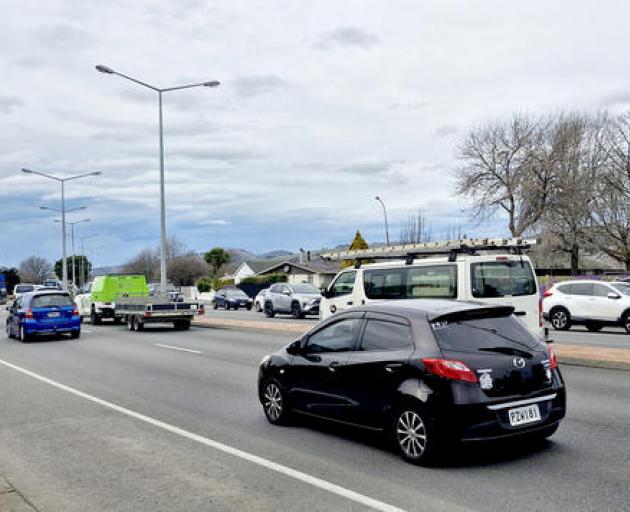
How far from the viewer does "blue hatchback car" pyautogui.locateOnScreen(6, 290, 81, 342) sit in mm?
22094

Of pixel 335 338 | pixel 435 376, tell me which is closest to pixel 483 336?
pixel 435 376

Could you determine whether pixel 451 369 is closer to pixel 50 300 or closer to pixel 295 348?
pixel 295 348

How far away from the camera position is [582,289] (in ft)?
76.6

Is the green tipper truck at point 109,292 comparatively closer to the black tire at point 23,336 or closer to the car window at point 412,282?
the black tire at point 23,336

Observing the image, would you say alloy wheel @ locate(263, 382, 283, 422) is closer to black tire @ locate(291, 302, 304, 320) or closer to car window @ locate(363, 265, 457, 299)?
car window @ locate(363, 265, 457, 299)

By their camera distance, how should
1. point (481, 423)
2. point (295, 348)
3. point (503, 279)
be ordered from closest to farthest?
1. point (481, 423)
2. point (295, 348)
3. point (503, 279)

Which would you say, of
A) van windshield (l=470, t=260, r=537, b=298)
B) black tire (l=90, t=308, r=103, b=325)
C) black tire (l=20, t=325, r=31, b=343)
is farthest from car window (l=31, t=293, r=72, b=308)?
van windshield (l=470, t=260, r=537, b=298)

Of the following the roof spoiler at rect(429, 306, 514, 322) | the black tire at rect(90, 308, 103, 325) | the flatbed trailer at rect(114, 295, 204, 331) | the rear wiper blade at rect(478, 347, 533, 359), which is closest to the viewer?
the rear wiper blade at rect(478, 347, 533, 359)

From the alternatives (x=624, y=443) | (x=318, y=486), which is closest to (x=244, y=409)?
(x=318, y=486)

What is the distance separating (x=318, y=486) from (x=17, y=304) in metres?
20.0

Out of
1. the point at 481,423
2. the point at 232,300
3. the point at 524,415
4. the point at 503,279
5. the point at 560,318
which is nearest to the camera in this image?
the point at 481,423

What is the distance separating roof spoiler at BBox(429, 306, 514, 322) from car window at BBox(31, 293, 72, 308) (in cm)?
1830

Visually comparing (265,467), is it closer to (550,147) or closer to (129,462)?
(129,462)

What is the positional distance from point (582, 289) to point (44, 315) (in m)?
16.7
